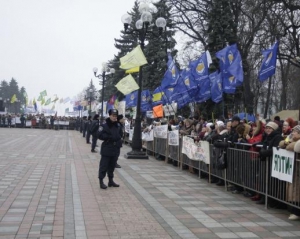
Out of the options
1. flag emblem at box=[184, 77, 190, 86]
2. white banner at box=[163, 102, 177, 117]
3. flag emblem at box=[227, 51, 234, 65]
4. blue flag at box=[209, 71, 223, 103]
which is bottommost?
white banner at box=[163, 102, 177, 117]

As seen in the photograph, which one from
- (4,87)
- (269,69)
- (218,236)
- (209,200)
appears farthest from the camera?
(4,87)

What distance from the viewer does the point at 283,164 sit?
791 centimetres

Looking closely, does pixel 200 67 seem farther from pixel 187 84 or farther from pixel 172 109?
pixel 172 109

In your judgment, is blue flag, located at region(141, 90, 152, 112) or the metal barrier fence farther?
blue flag, located at region(141, 90, 152, 112)

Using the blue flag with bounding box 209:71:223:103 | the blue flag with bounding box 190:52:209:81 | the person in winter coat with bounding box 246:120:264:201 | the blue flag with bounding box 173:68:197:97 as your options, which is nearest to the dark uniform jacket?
A: the person in winter coat with bounding box 246:120:264:201

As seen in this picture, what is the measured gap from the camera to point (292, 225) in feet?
23.9

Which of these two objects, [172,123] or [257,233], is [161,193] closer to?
[257,233]

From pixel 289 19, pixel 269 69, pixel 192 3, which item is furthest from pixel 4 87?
pixel 269 69

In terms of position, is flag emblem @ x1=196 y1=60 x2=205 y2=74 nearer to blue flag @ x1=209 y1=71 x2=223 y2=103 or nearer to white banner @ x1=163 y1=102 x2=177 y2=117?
blue flag @ x1=209 y1=71 x2=223 y2=103

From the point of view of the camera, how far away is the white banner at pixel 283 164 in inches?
301

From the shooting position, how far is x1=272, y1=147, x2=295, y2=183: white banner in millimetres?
7646

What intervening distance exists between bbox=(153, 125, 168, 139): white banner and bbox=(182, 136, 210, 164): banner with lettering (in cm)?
284

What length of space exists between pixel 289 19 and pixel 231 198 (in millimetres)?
18907

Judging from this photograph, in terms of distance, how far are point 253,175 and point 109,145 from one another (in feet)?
11.0
